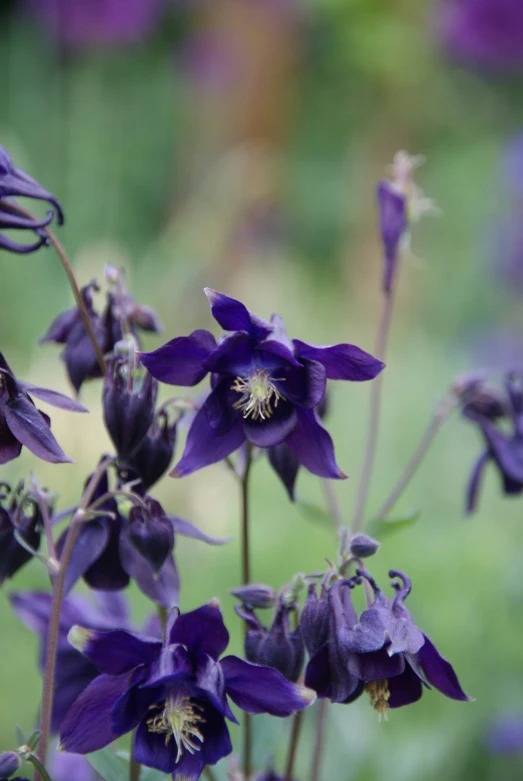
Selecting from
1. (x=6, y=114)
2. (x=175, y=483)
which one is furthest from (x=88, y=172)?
(x=175, y=483)

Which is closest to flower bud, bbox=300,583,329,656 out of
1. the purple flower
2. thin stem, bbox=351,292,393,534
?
the purple flower

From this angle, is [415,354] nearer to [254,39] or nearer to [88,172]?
[88,172]

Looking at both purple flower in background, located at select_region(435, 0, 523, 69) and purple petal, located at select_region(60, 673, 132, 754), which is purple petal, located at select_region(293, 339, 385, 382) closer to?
purple petal, located at select_region(60, 673, 132, 754)

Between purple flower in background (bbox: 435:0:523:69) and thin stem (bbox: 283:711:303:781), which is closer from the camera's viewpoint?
thin stem (bbox: 283:711:303:781)

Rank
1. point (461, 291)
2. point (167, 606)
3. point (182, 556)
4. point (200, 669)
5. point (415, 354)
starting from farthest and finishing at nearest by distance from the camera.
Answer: point (461, 291) < point (415, 354) < point (182, 556) < point (167, 606) < point (200, 669)

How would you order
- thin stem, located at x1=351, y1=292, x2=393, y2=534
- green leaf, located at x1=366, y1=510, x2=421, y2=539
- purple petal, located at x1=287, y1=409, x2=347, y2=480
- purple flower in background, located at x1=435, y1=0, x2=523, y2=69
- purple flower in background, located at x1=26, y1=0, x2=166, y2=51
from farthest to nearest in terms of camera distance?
purple flower in background, located at x1=26, y1=0, x2=166, y2=51 → purple flower in background, located at x1=435, y1=0, x2=523, y2=69 → thin stem, located at x1=351, y1=292, x2=393, y2=534 → green leaf, located at x1=366, y1=510, x2=421, y2=539 → purple petal, located at x1=287, y1=409, x2=347, y2=480

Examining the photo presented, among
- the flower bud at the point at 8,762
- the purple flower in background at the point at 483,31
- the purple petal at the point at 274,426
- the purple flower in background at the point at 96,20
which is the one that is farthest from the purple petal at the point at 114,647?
the purple flower in background at the point at 96,20
